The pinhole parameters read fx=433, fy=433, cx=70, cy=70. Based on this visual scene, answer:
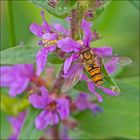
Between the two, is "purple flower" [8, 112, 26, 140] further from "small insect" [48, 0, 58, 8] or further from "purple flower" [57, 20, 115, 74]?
"small insect" [48, 0, 58, 8]

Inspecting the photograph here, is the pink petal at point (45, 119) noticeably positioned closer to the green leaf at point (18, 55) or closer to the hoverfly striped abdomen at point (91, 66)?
the green leaf at point (18, 55)

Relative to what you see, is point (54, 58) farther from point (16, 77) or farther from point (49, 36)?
point (16, 77)

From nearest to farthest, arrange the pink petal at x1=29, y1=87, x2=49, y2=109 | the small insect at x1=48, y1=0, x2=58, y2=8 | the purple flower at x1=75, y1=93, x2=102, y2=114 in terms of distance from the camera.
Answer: the small insect at x1=48, y1=0, x2=58, y2=8, the pink petal at x1=29, y1=87, x2=49, y2=109, the purple flower at x1=75, y1=93, x2=102, y2=114

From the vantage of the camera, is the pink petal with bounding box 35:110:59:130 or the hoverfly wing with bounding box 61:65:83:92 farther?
the pink petal with bounding box 35:110:59:130

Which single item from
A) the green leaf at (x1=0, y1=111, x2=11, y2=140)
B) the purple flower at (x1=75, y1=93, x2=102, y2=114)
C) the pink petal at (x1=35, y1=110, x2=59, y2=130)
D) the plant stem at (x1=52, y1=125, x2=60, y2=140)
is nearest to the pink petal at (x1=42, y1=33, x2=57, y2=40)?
the pink petal at (x1=35, y1=110, x2=59, y2=130)

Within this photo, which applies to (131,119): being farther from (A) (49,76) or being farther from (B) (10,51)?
(B) (10,51)

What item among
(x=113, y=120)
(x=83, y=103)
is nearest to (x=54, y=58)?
(x=83, y=103)
